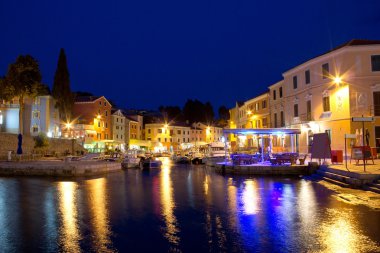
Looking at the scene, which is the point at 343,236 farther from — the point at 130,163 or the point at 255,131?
the point at 130,163

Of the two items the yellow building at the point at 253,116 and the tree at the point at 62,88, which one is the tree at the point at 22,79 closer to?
the tree at the point at 62,88

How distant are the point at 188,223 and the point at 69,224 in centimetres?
362

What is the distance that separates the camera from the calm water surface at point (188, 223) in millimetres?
8578

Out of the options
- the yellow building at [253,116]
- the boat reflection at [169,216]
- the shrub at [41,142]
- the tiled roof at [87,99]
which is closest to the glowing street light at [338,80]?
the yellow building at [253,116]

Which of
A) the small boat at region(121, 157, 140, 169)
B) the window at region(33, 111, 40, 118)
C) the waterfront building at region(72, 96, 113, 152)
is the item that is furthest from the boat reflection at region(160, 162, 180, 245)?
the waterfront building at region(72, 96, 113, 152)

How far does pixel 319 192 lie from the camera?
1773cm

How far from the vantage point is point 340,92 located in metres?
35.9

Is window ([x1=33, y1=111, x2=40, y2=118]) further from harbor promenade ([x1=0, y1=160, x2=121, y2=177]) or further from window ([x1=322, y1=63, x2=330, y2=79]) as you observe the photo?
window ([x1=322, y1=63, x2=330, y2=79])

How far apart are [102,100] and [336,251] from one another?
75.1 meters

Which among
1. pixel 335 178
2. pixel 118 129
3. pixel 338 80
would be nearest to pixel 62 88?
pixel 118 129

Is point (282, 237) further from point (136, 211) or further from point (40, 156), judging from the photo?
point (40, 156)

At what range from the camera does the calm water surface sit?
28.1ft

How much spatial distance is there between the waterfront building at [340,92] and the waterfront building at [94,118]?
44.5 meters

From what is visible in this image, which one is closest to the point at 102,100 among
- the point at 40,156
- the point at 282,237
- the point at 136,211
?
the point at 40,156
